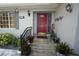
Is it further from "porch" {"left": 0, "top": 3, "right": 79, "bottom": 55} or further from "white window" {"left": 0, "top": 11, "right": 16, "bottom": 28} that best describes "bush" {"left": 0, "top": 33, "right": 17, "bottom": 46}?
"white window" {"left": 0, "top": 11, "right": 16, "bottom": 28}

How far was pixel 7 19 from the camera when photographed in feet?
8.53

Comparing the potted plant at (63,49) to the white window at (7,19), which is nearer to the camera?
the white window at (7,19)

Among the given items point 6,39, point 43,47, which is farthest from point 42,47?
point 6,39

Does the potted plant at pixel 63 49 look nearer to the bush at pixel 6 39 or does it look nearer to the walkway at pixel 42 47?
the walkway at pixel 42 47

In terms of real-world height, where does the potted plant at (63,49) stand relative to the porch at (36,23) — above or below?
below

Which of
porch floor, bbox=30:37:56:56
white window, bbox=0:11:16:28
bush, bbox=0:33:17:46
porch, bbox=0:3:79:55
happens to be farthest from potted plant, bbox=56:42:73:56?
white window, bbox=0:11:16:28

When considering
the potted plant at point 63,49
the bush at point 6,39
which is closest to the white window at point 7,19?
the bush at point 6,39

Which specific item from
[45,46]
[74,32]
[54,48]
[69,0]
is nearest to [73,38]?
[74,32]

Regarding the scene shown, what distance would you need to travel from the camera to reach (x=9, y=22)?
8.52 ft

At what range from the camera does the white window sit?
7.86ft

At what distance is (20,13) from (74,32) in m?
1.42

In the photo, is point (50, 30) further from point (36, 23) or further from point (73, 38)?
point (73, 38)

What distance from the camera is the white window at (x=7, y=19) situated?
7.86 feet

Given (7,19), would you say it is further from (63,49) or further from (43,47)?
(63,49)
